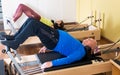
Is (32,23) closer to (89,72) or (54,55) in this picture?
(54,55)

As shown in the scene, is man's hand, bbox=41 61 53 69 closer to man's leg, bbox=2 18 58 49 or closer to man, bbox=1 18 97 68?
man, bbox=1 18 97 68

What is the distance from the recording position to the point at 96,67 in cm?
218

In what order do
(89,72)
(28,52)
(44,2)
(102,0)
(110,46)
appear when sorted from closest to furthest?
1. (89,72)
2. (110,46)
3. (28,52)
4. (102,0)
5. (44,2)

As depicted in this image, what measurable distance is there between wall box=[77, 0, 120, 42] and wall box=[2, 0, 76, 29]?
2.00ft

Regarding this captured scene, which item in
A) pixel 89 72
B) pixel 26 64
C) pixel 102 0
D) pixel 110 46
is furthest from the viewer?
pixel 102 0

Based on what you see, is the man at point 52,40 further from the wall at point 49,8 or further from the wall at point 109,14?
the wall at point 49,8

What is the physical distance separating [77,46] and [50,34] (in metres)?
0.33

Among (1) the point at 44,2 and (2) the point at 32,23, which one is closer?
(2) the point at 32,23

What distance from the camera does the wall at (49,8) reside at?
430 cm

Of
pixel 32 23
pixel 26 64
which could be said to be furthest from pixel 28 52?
pixel 32 23

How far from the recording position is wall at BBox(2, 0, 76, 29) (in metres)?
4.30

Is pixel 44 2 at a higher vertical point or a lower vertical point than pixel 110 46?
higher

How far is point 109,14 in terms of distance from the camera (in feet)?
11.7

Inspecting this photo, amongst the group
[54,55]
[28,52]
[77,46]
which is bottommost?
[28,52]
